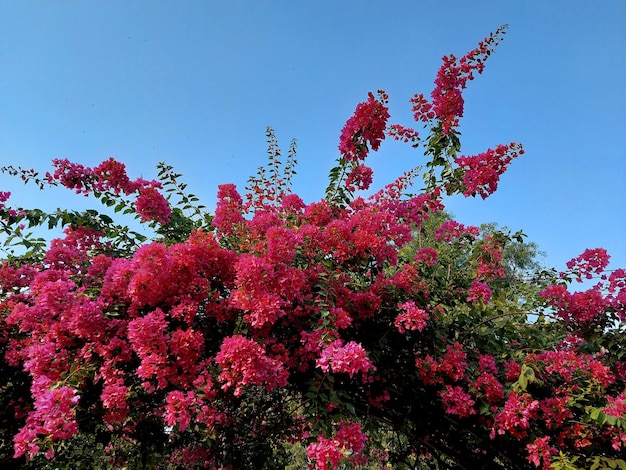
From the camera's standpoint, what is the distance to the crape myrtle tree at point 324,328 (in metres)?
2.31

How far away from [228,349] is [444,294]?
186 centimetres

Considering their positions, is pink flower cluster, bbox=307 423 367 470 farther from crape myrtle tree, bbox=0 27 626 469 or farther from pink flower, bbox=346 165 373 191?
pink flower, bbox=346 165 373 191

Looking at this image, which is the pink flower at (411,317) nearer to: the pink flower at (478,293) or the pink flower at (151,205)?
the pink flower at (478,293)

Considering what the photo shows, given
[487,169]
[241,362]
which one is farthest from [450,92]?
[241,362]

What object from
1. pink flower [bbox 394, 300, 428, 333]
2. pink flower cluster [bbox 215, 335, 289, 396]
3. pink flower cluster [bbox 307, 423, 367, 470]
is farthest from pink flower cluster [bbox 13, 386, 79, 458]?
pink flower [bbox 394, 300, 428, 333]

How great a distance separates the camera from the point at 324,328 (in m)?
2.36

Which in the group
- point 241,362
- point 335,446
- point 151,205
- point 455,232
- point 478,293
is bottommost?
point 335,446

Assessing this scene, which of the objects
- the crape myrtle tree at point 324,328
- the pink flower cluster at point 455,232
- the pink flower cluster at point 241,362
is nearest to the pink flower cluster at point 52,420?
the crape myrtle tree at point 324,328

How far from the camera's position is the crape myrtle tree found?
2312 mm

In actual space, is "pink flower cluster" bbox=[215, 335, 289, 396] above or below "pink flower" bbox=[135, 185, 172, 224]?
below

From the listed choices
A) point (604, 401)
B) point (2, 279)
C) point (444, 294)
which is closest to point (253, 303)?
point (444, 294)

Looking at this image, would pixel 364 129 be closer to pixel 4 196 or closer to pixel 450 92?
pixel 450 92

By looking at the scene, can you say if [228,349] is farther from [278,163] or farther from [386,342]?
[278,163]

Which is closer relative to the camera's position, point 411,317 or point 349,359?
point 349,359
